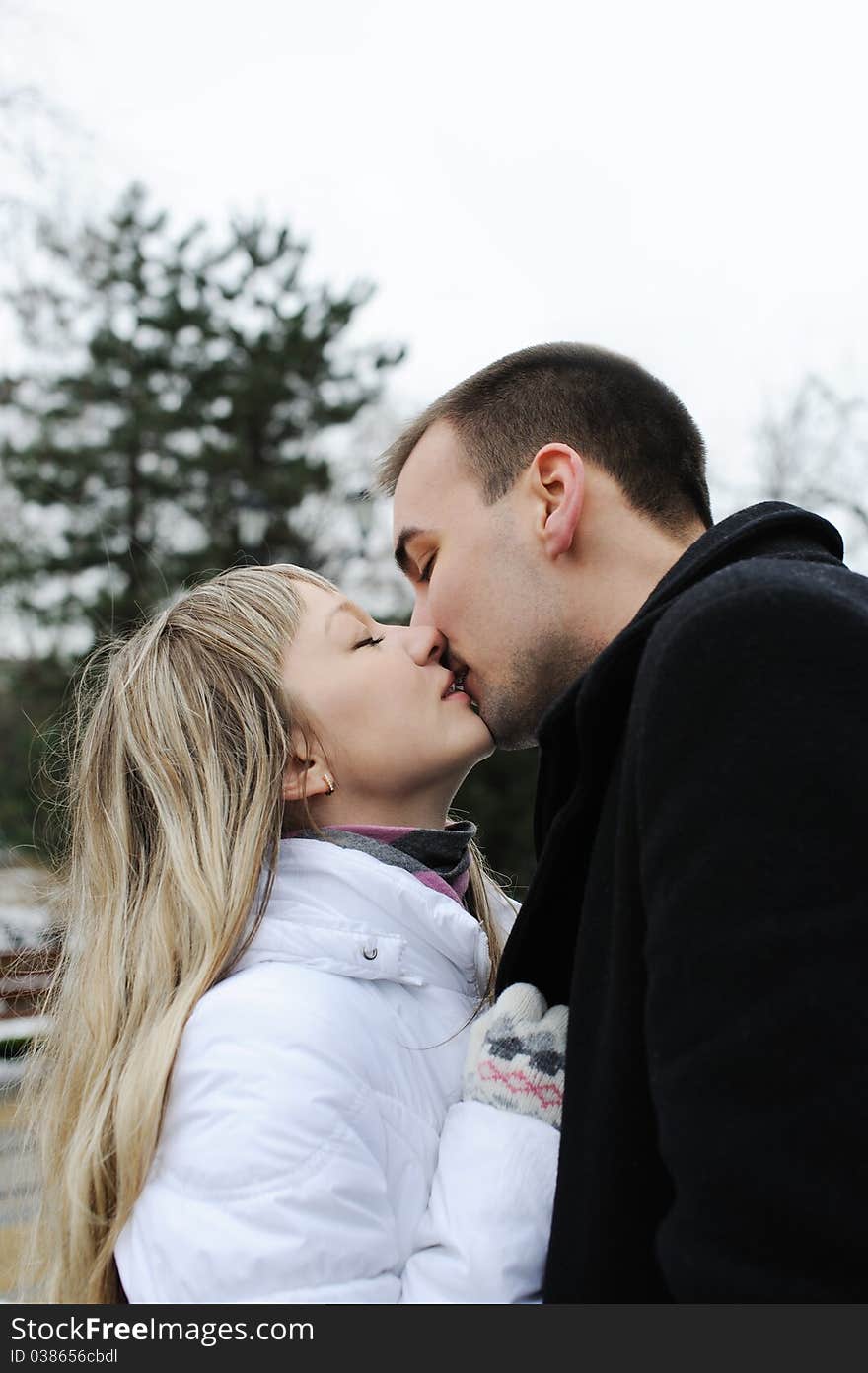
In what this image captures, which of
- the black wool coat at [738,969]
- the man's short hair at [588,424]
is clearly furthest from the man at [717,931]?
the man's short hair at [588,424]

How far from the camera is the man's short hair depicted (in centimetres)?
247

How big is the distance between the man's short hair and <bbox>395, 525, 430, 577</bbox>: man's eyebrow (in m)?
0.19

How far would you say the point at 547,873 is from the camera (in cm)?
178

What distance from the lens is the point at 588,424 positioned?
2531mm

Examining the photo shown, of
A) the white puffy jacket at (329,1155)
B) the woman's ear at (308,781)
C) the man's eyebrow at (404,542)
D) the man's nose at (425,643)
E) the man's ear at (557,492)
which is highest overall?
the man's ear at (557,492)

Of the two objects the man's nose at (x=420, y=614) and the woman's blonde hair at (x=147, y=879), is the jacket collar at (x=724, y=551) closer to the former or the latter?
the woman's blonde hair at (x=147, y=879)

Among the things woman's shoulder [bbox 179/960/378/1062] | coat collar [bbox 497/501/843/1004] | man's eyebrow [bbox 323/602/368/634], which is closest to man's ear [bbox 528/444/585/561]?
man's eyebrow [bbox 323/602/368/634]

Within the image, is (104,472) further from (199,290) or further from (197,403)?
(199,290)

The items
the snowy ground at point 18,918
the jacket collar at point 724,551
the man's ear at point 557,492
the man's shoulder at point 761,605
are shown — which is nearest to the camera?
the man's shoulder at point 761,605

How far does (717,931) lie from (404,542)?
161 cm

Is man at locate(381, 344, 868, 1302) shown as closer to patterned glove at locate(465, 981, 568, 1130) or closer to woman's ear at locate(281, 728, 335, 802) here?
patterned glove at locate(465, 981, 568, 1130)

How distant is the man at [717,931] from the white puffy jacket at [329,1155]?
178 mm

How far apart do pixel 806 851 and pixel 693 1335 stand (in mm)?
584

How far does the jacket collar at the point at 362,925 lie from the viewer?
202 cm
